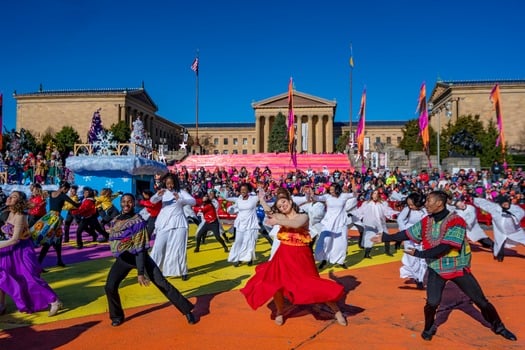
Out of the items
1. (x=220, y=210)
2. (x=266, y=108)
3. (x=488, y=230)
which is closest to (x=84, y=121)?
(x=266, y=108)

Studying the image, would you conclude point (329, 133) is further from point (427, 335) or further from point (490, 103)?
point (427, 335)

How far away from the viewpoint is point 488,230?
16766 mm

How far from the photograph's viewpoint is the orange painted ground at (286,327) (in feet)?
14.9

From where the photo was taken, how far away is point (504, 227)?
32.1ft

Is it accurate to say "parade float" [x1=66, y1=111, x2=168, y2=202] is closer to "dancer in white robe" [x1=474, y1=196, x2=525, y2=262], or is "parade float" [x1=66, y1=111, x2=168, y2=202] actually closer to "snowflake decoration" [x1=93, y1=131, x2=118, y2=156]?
"snowflake decoration" [x1=93, y1=131, x2=118, y2=156]

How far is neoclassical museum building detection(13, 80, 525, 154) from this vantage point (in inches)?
2477

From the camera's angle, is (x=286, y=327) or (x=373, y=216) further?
(x=373, y=216)

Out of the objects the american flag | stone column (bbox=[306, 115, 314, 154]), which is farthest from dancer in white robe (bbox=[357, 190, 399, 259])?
stone column (bbox=[306, 115, 314, 154])

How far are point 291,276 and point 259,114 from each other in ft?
288

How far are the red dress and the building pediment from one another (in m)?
86.6

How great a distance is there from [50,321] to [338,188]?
5.71m

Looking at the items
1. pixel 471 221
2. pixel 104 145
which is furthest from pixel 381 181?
pixel 104 145

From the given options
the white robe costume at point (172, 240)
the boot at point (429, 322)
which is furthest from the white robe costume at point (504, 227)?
the white robe costume at point (172, 240)

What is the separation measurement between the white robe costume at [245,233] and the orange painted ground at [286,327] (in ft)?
6.77
